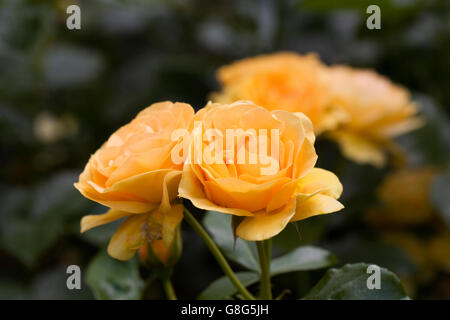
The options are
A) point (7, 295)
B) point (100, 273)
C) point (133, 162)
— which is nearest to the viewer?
point (133, 162)

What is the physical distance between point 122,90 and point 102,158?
0.90 m

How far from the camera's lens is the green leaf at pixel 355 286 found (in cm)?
40

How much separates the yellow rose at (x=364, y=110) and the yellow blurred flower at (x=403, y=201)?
108mm

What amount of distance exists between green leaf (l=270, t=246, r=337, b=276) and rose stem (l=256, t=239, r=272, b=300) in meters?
0.06

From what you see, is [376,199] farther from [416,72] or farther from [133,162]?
[133,162]

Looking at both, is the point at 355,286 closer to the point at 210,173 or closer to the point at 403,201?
the point at 210,173

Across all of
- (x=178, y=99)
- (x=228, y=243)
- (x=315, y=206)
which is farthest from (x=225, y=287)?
(x=178, y=99)

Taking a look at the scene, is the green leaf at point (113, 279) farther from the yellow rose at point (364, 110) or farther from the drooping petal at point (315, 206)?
the yellow rose at point (364, 110)

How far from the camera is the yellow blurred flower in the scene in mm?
891

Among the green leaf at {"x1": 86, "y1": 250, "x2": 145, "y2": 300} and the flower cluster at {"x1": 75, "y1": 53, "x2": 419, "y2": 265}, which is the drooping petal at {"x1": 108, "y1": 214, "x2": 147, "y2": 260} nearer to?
the flower cluster at {"x1": 75, "y1": 53, "x2": 419, "y2": 265}

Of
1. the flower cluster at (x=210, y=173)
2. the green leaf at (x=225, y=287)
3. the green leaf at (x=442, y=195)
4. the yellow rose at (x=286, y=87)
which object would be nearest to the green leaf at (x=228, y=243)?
the green leaf at (x=225, y=287)

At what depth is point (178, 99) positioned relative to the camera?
3.83 feet

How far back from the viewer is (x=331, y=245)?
867 mm

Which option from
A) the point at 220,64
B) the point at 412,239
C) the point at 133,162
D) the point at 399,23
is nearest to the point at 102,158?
the point at 133,162
